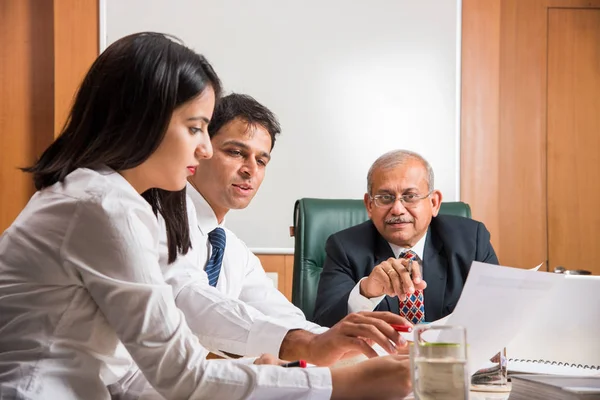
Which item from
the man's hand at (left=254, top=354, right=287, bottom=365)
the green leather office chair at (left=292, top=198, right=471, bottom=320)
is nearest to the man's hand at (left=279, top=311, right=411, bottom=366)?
the man's hand at (left=254, top=354, right=287, bottom=365)

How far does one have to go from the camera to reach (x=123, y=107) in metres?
1.21

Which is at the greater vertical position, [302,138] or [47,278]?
[302,138]

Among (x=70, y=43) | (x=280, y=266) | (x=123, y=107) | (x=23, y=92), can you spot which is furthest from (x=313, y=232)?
(x=23, y=92)

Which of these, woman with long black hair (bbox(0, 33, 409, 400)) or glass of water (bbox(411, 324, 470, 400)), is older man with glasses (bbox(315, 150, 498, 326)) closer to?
woman with long black hair (bbox(0, 33, 409, 400))

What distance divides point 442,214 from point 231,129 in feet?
2.62

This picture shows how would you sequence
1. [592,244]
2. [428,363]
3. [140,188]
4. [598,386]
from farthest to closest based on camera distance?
[592,244]
[140,188]
[598,386]
[428,363]

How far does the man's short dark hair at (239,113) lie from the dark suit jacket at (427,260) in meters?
0.44

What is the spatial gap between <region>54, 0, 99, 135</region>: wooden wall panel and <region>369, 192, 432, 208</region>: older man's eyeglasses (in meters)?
1.99

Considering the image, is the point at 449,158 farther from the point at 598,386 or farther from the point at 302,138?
the point at 598,386

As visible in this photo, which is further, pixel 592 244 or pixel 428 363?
pixel 592 244

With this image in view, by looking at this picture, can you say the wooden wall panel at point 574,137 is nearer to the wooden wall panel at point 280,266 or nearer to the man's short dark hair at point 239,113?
the wooden wall panel at point 280,266

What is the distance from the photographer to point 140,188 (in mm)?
1296

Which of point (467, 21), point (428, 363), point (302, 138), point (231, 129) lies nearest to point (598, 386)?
point (428, 363)

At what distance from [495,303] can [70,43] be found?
10.7 ft
